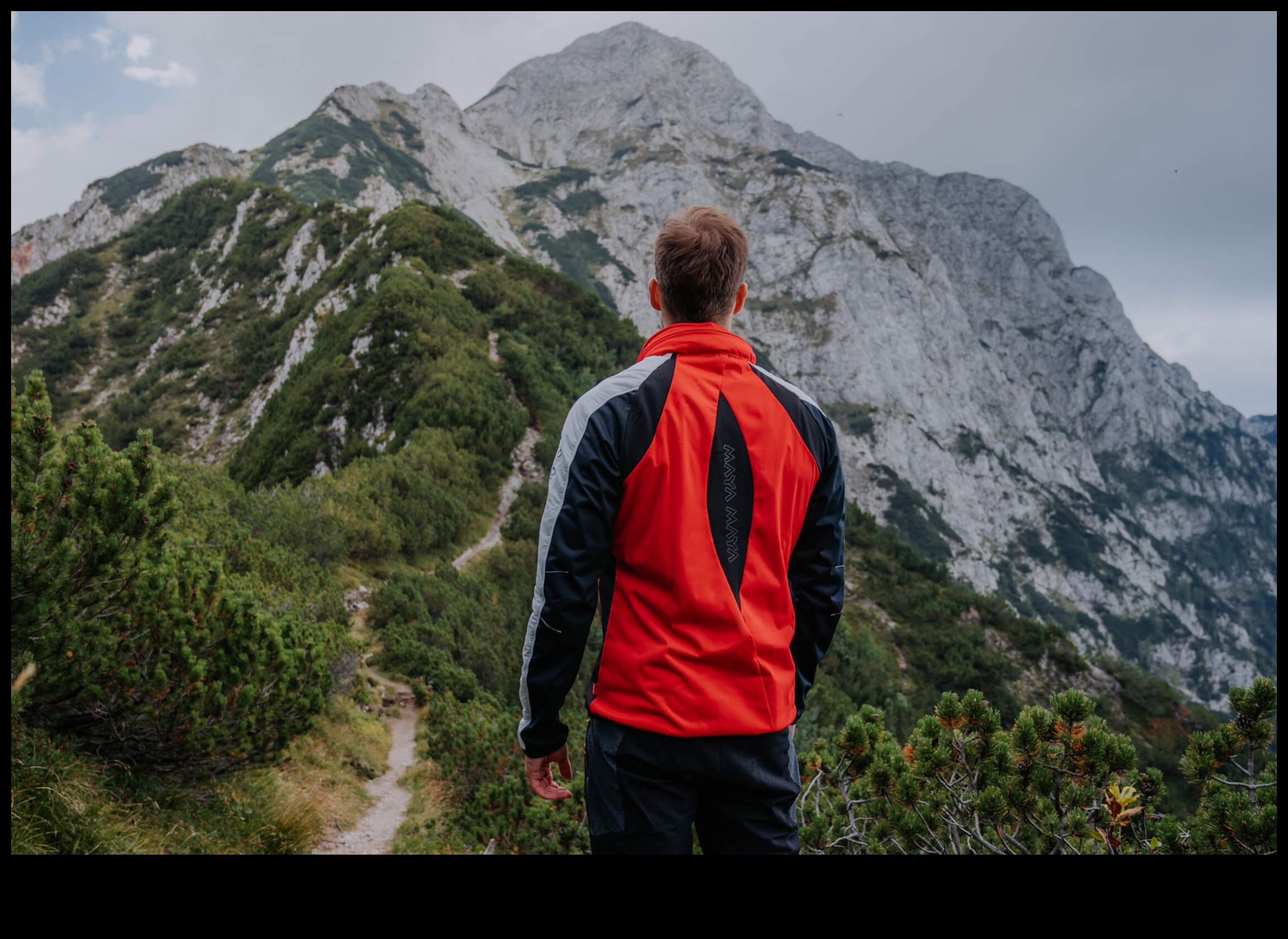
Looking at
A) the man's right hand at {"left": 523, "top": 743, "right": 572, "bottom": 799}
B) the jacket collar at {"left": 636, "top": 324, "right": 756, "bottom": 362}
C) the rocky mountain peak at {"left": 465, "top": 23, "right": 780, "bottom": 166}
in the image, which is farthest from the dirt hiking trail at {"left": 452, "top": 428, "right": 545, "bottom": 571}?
the rocky mountain peak at {"left": 465, "top": 23, "right": 780, "bottom": 166}

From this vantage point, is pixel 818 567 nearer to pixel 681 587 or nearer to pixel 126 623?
pixel 681 587

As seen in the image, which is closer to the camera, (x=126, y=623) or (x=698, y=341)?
(x=698, y=341)

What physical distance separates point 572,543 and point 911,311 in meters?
126

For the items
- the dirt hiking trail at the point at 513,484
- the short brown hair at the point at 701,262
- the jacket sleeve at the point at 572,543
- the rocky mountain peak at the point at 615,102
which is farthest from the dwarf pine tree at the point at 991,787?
the rocky mountain peak at the point at 615,102

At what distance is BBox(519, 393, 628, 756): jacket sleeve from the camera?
72.9 inches

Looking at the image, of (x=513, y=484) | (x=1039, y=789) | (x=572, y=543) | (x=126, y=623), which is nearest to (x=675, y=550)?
(x=572, y=543)

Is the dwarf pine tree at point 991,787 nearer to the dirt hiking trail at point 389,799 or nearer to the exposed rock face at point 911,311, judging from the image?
the dirt hiking trail at point 389,799

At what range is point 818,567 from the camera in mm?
2154

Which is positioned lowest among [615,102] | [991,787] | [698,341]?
[991,787]

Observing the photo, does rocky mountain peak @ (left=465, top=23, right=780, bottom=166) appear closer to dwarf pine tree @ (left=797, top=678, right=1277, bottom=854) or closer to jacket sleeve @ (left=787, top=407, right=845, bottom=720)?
dwarf pine tree @ (left=797, top=678, right=1277, bottom=854)

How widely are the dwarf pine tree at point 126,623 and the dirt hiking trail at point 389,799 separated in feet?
3.88

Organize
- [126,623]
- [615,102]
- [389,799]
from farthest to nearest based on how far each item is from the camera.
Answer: [615,102]
[389,799]
[126,623]
